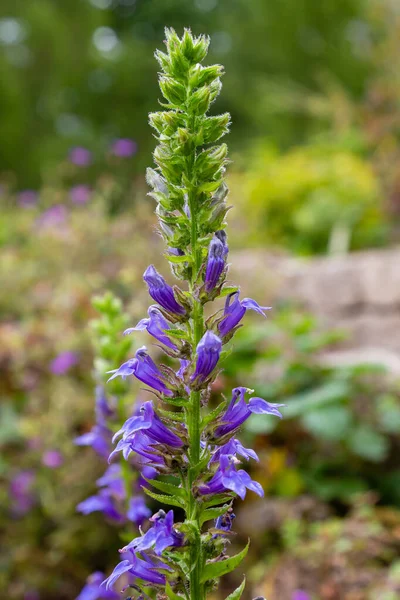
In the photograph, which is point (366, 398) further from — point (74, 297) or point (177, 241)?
point (177, 241)

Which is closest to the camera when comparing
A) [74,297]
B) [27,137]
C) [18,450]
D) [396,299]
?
[18,450]

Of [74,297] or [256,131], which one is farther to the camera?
[256,131]

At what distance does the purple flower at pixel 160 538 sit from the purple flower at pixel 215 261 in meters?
0.35

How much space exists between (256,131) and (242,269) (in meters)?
9.55

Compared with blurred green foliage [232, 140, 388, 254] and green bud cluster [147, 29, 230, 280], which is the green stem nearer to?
green bud cluster [147, 29, 230, 280]

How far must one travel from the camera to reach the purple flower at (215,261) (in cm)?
94

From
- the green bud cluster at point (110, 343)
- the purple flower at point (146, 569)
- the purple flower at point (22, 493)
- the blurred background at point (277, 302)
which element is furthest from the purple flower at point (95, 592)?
the purple flower at point (22, 493)

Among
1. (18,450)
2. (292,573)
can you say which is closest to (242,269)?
(18,450)

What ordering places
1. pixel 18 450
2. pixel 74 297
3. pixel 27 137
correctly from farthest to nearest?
pixel 27 137 < pixel 74 297 < pixel 18 450

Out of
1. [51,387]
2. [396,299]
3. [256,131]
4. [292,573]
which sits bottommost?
[292,573]

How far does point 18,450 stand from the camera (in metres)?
3.31

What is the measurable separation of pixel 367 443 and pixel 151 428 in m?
2.20

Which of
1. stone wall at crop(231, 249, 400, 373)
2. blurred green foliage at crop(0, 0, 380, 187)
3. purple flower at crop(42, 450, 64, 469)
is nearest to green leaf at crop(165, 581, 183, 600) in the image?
purple flower at crop(42, 450, 64, 469)

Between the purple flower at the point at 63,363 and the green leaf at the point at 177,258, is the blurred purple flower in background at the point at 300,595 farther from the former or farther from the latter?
the green leaf at the point at 177,258
